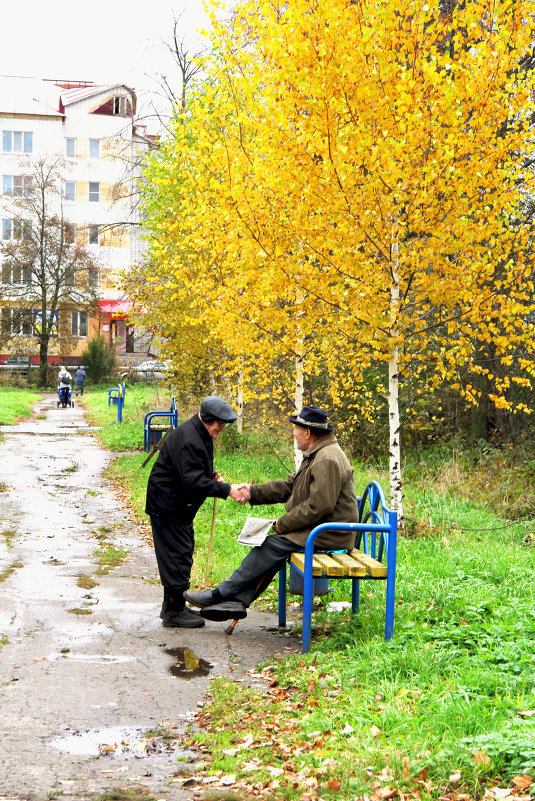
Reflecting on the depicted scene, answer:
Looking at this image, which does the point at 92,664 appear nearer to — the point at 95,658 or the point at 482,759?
the point at 95,658

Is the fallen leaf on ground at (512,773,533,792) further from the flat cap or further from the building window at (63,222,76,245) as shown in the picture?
the building window at (63,222,76,245)

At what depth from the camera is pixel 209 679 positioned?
610cm

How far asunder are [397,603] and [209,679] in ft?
A: 6.54

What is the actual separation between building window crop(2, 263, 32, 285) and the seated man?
4393 centimetres

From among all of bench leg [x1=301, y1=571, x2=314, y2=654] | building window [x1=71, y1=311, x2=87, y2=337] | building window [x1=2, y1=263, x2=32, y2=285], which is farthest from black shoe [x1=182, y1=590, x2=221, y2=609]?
building window [x1=71, y1=311, x2=87, y2=337]

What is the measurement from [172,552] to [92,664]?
1.32 metres

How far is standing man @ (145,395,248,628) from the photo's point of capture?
24.1 feet

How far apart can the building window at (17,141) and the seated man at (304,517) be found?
58.2 m

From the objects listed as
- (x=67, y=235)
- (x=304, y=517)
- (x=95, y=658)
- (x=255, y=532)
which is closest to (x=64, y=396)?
(x=67, y=235)

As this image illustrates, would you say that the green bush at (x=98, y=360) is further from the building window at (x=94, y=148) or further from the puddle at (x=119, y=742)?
the puddle at (x=119, y=742)

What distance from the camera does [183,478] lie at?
7328 mm

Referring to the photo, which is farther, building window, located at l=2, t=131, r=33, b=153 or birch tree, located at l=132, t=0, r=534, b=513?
building window, located at l=2, t=131, r=33, b=153

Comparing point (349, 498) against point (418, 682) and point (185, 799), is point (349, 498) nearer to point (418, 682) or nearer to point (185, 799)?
point (418, 682)

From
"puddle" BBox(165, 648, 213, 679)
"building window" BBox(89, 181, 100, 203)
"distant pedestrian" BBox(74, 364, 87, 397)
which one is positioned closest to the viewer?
"puddle" BBox(165, 648, 213, 679)
